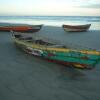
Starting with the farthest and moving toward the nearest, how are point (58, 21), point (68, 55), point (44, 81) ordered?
point (58, 21)
point (68, 55)
point (44, 81)

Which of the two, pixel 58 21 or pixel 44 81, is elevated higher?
pixel 44 81

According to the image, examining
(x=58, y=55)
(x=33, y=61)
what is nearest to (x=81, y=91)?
(x=58, y=55)

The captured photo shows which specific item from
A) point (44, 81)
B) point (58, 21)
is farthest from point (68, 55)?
point (58, 21)

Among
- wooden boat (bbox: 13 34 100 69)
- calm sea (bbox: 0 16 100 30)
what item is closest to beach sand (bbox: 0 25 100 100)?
wooden boat (bbox: 13 34 100 69)

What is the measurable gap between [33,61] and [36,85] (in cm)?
325

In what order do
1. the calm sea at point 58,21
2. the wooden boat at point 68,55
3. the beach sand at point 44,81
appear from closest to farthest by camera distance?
the beach sand at point 44,81, the wooden boat at point 68,55, the calm sea at point 58,21

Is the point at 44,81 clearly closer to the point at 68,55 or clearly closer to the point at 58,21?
the point at 68,55

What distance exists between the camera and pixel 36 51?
11648mm

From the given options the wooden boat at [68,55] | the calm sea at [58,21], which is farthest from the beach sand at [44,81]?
the calm sea at [58,21]

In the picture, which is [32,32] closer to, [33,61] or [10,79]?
[33,61]

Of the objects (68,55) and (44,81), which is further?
(68,55)

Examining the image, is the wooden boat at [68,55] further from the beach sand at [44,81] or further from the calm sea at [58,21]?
the calm sea at [58,21]

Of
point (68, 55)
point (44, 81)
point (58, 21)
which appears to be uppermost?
point (68, 55)

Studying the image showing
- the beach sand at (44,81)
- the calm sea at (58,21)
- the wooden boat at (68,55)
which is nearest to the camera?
the beach sand at (44,81)
